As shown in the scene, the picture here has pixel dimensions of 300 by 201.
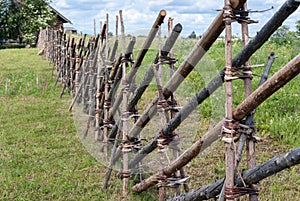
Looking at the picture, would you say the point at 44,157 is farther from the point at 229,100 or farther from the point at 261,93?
the point at 261,93

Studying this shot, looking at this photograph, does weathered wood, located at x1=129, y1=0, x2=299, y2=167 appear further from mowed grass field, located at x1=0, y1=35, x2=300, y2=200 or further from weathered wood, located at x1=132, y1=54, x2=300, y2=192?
mowed grass field, located at x1=0, y1=35, x2=300, y2=200

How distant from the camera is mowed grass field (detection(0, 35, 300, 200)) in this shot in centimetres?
457

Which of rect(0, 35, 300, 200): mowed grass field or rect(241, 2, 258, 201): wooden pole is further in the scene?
rect(0, 35, 300, 200): mowed grass field

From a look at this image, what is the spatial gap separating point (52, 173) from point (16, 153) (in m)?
1.16

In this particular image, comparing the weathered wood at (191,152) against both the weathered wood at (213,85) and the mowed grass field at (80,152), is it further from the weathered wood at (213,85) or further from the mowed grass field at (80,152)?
the mowed grass field at (80,152)

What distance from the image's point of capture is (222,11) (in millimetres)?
2477

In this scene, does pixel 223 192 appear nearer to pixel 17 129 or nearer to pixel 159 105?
pixel 159 105

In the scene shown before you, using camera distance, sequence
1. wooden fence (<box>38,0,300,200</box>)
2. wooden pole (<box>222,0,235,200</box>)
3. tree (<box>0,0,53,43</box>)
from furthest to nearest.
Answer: tree (<box>0,0,53,43</box>) → wooden pole (<box>222,0,235,200</box>) → wooden fence (<box>38,0,300,200</box>)

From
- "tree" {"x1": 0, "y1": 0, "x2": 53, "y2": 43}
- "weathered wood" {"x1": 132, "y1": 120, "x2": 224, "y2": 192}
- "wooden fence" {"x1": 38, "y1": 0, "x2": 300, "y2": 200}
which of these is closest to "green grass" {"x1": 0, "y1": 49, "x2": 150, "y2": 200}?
"wooden fence" {"x1": 38, "y1": 0, "x2": 300, "y2": 200}

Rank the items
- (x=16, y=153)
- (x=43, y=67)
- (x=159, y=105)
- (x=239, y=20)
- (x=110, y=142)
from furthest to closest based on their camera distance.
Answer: (x=43, y=67) → (x=16, y=153) → (x=110, y=142) → (x=159, y=105) → (x=239, y=20)

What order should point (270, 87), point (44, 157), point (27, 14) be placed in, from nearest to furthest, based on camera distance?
point (270, 87) < point (44, 157) < point (27, 14)

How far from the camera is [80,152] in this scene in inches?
244

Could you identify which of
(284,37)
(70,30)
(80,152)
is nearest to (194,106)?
(80,152)

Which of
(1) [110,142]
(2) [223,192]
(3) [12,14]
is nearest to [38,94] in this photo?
(1) [110,142]
